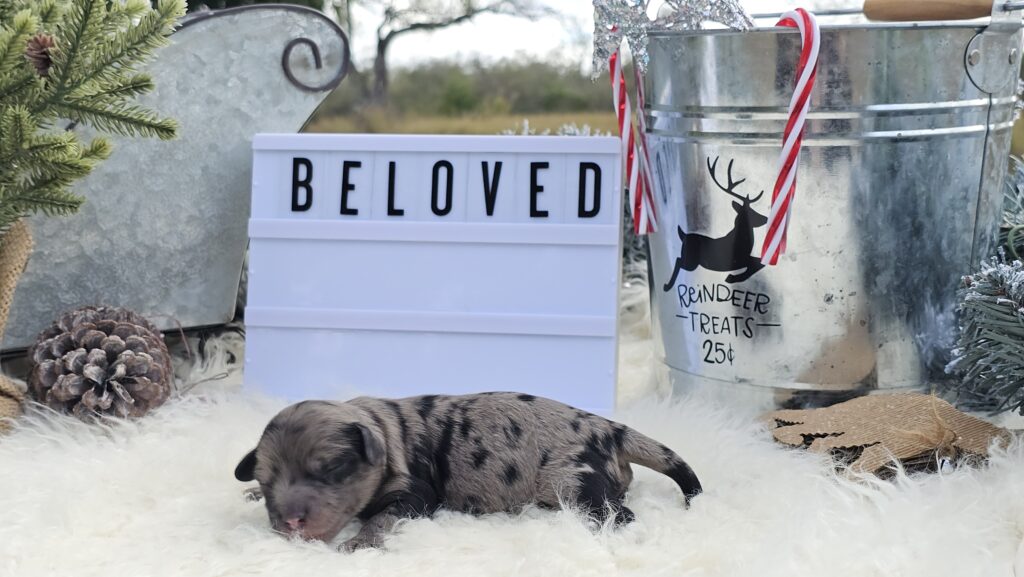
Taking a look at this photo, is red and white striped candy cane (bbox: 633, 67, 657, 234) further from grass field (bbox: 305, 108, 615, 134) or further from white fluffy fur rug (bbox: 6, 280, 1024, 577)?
grass field (bbox: 305, 108, 615, 134)

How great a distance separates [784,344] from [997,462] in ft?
1.53

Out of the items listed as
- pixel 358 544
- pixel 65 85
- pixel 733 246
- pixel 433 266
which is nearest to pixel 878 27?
pixel 733 246

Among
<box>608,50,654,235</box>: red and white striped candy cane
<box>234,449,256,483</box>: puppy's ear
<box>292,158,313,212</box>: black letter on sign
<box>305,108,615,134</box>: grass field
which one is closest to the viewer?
<box>234,449,256,483</box>: puppy's ear

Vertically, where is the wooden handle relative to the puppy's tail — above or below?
above

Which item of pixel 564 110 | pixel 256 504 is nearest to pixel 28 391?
pixel 256 504

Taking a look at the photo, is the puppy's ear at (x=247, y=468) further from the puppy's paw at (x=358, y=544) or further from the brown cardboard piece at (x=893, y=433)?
the brown cardboard piece at (x=893, y=433)

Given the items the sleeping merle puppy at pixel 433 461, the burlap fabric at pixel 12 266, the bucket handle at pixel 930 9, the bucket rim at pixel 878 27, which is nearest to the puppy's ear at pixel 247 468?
the sleeping merle puppy at pixel 433 461

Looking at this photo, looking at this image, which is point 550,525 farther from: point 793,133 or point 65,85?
point 65,85

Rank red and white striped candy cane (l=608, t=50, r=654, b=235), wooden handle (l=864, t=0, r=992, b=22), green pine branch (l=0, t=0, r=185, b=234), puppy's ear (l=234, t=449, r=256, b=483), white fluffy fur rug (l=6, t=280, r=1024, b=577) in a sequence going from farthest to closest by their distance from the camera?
red and white striped candy cane (l=608, t=50, r=654, b=235), wooden handle (l=864, t=0, r=992, b=22), green pine branch (l=0, t=0, r=185, b=234), puppy's ear (l=234, t=449, r=256, b=483), white fluffy fur rug (l=6, t=280, r=1024, b=577)

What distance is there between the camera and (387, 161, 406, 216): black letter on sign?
204 cm

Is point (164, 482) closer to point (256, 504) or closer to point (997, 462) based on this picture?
point (256, 504)

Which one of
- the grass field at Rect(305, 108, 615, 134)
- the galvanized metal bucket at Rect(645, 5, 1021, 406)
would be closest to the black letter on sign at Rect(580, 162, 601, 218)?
the galvanized metal bucket at Rect(645, 5, 1021, 406)

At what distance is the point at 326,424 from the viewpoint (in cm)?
128

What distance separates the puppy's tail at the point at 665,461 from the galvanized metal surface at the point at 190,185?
3.61ft
